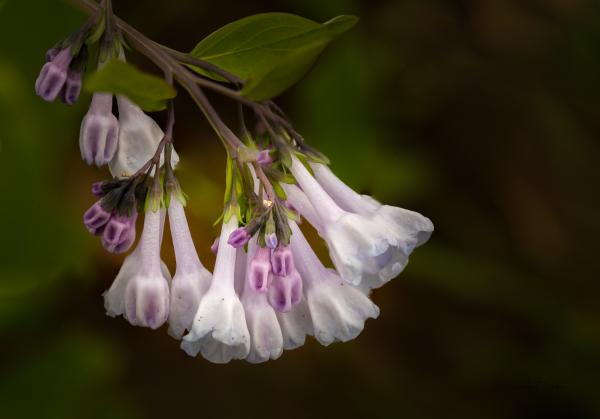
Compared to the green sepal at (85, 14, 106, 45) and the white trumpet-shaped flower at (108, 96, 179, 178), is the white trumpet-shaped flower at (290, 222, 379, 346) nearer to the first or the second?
the white trumpet-shaped flower at (108, 96, 179, 178)

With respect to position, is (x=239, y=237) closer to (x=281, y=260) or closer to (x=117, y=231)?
(x=281, y=260)

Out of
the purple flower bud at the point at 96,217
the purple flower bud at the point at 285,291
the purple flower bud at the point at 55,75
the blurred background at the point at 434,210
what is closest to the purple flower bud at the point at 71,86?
the purple flower bud at the point at 55,75

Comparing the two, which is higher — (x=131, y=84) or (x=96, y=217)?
(x=131, y=84)

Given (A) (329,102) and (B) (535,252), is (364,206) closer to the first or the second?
(A) (329,102)

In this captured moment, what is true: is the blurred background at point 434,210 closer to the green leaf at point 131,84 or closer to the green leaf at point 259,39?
the green leaf at point 259,39

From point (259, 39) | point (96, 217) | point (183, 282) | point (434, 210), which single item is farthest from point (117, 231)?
point (434, 210)
